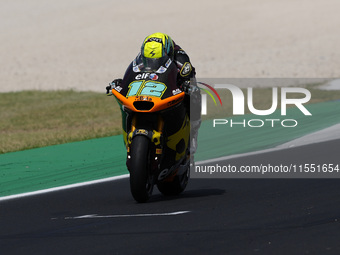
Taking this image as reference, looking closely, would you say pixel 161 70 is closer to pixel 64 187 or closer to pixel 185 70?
pixel 185 70

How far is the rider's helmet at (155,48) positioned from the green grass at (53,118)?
22.3 feet

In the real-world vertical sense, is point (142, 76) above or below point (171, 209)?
above

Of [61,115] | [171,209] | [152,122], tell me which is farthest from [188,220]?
[61,115]

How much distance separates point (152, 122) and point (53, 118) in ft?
41.4

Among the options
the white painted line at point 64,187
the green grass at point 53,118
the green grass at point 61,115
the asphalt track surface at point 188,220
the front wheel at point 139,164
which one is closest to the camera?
the asphalt track surface at point 188,220

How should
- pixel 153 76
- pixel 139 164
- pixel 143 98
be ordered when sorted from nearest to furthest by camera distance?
pixel 139 164 < pixel 143 98 < pixel 153 76

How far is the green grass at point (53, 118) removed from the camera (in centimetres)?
1630

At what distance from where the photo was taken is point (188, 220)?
7.27 metres

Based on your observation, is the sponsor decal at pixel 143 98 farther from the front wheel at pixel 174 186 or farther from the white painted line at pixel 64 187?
the white painted line at pixel 64 187

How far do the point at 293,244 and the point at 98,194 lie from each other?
3.84 meters

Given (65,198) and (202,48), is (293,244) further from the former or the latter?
(202,48)

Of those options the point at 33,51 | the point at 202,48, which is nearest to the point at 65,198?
the point at 202,48

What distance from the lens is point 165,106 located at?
321 inches

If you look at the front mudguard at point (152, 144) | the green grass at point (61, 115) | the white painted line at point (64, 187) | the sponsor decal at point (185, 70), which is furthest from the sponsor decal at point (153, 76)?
the green grass at point (61, 115)
